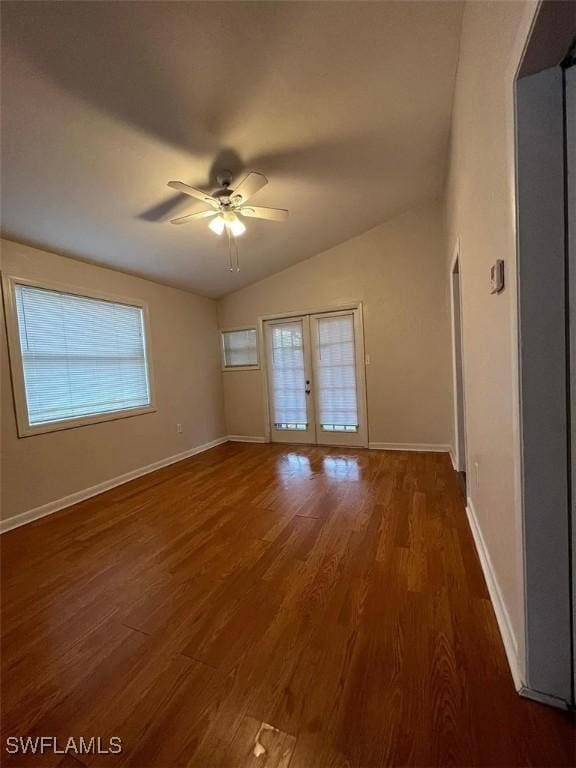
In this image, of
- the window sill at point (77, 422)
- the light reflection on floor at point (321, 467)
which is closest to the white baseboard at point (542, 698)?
the light reflection on floor at point (321, 467)

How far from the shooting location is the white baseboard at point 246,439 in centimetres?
514

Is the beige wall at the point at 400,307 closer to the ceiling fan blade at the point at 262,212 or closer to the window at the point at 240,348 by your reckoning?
the window at the point at 240,348

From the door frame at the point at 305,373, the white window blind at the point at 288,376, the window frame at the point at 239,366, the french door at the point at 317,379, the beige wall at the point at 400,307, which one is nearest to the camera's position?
the beige wall at the point at 400,307

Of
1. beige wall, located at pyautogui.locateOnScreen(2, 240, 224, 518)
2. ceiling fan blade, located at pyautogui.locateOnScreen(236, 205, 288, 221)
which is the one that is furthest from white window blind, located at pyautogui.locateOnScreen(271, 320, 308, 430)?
ceiling fan blade, located at pyautogui.locateOnScreen(236, 205, 288, 221)

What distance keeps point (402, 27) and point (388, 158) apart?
1.10 meters

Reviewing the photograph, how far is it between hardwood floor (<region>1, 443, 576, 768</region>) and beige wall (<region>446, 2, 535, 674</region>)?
0.83ft

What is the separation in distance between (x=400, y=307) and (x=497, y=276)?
118 inches

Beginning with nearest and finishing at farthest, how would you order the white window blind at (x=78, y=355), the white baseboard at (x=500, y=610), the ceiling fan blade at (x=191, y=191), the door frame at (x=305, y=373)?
the white baseboard at (x=500, y=610), the ceiling fan blade at (x=191, y=191), the white window blind at (x=78, y=355), the door frame at (x=305, y=373)

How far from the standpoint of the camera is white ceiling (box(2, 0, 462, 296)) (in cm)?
148

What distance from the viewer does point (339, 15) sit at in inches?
61.6

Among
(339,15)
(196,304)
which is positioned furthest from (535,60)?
(196,304)

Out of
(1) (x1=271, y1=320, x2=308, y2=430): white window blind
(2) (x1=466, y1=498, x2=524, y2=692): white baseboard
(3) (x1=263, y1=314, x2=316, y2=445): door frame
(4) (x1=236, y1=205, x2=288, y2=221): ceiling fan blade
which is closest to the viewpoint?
(2) (x1=466, y1=498, x2=524, y2=692): white baseboard

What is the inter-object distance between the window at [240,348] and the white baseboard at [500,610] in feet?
12.6

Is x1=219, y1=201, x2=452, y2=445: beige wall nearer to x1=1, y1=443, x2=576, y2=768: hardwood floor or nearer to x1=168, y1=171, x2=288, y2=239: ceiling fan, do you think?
x1=1, y1=443, x2=576, y2=768: hardwood floor
